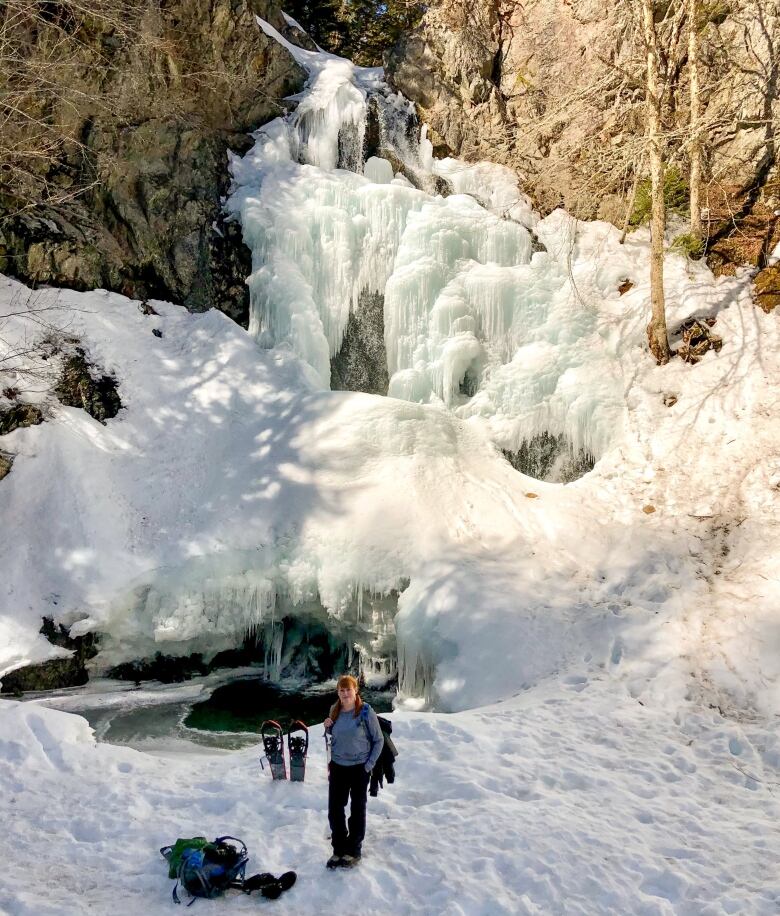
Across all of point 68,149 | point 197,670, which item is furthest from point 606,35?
point 197,670

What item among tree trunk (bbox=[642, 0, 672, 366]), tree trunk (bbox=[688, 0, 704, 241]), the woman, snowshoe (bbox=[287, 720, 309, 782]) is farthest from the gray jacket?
tree trunk (bbox=[688, 0, 704, 241])

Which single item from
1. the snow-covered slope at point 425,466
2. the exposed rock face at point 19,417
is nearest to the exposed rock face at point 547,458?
the snow-covered slope at point 425,466

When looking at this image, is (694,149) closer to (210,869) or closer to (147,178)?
(147,178)

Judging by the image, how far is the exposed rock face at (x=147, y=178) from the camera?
12.7 m

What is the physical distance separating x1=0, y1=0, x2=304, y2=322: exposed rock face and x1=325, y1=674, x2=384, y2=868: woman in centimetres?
1047

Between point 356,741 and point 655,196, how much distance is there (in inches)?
411

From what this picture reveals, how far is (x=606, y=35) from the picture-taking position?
1502 centimetres

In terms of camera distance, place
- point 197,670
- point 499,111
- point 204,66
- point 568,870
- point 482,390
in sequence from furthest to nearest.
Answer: point 499,111 < point 204,66 < point 482,390 < point 197,670 < point 568,870

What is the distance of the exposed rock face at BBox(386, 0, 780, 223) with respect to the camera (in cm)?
1304

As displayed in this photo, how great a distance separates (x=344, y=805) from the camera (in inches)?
173

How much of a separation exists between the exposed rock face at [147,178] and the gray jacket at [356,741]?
10493 millimetres

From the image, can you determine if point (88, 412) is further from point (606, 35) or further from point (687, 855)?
point (606, 35)

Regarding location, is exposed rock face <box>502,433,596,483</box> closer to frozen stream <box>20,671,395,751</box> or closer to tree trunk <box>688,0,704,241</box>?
frozen stream <box>20,671,395,751</box>

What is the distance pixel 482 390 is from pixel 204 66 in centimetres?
946
